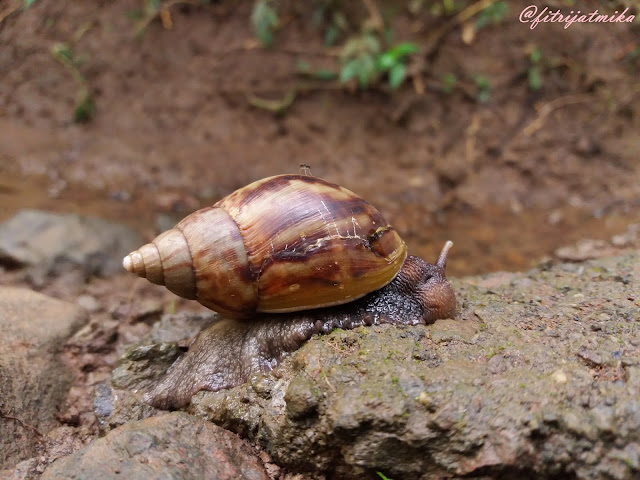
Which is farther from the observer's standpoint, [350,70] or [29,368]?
[350,70]

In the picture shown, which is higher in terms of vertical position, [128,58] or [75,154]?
[128,58]

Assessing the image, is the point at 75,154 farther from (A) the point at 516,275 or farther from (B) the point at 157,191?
(A) the point at 516,275

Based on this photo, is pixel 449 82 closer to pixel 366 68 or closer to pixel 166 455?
pixel 366 68

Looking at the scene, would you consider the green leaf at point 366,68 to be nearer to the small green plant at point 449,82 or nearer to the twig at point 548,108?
the small green plant at point 449,82

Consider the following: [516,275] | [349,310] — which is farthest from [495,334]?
[516,275]

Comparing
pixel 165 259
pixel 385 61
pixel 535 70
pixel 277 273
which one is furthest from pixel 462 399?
pixel 535 70

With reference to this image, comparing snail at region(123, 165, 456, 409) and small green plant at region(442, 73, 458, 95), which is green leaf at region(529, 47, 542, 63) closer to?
small green plant at region(442, 73, 458, 95)

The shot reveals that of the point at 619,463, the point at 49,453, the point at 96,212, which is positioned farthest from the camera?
the point at 96,212

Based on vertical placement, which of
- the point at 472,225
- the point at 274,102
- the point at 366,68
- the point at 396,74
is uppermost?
the point at 366,68
